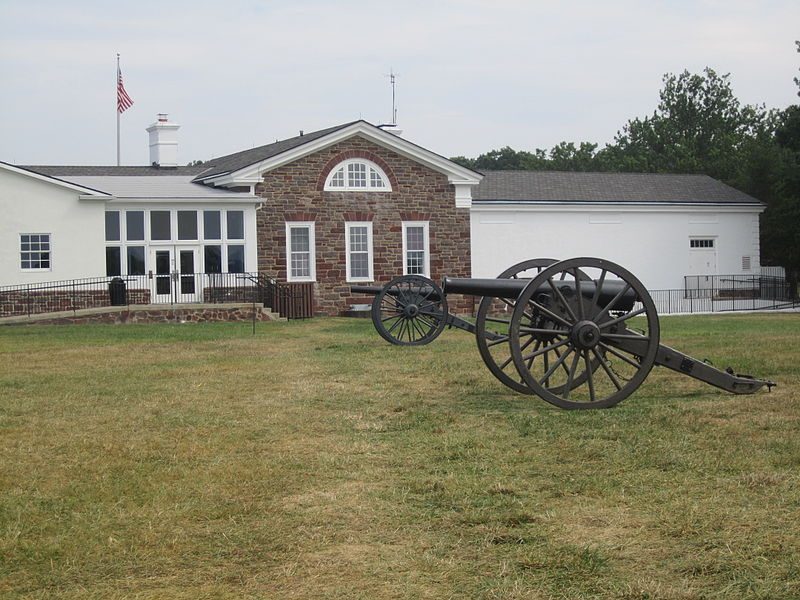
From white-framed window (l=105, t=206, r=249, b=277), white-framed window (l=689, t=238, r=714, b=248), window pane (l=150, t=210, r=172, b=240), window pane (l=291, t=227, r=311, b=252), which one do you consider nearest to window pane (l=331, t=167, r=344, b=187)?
window pane (l=291, t=227, r=311, b=252)

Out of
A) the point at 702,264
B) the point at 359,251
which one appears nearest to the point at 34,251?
the point at 359,251

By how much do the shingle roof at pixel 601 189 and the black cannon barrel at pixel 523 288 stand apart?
27.7 metres

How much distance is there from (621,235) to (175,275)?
15661 millimetres

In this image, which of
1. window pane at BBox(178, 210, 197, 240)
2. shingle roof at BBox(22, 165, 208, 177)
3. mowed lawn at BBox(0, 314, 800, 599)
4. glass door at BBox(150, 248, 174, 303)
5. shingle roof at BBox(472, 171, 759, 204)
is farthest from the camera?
shingle roof at BBox(472, 171, 759, 204)

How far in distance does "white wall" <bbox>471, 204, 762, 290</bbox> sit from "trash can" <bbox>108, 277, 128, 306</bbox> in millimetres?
12094

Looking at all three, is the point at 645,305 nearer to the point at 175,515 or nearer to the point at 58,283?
the point at 175,515

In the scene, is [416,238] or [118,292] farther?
[416,238]

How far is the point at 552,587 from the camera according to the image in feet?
18.8

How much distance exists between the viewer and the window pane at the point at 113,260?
33.9 metres

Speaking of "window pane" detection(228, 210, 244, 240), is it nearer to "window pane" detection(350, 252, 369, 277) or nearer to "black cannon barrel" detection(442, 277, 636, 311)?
"window pane" detection(350, 252, 369, 277)

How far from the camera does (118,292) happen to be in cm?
3241

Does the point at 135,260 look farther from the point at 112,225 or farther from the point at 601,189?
the point at 601,189

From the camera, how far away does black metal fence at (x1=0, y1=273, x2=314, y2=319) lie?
32.2 metres

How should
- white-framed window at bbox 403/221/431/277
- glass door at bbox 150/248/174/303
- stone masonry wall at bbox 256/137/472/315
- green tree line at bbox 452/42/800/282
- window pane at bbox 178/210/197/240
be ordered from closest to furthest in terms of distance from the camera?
glass door at bbox 150/248/174/303 → window pane at bbox 178/210/197/240 → stone masonry wall at bbox 256/137/472/315 → white-framed window at bbox 403/221/431/277 → green tree line at bbox 452/42/800/282
